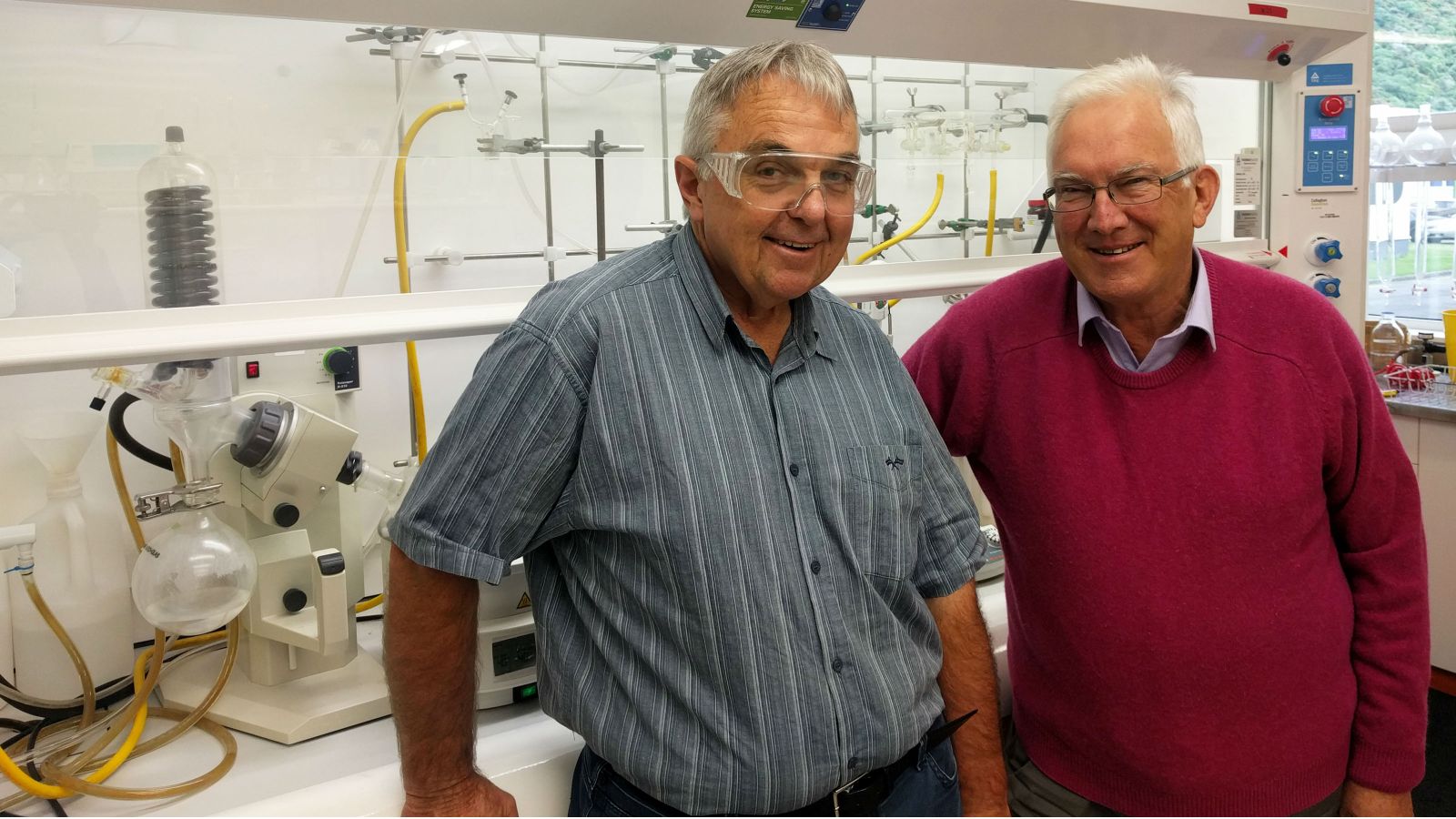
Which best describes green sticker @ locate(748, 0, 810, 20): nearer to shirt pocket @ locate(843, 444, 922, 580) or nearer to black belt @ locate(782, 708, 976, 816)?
shirt pocket @ locate(843, 444, 922, 580)

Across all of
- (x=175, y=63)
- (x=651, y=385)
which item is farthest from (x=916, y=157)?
(x=175, y=63)

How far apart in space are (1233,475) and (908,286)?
687mm

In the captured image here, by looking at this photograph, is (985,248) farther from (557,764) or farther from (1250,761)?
(557,764)

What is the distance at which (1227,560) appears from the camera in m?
1.39

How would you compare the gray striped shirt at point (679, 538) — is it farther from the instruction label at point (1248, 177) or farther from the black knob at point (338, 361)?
the instruction label at point (1248, 177)

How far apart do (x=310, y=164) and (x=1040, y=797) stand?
145 centimetres

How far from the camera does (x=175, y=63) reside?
65.6 inches

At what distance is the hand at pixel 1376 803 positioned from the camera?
4.74 ft

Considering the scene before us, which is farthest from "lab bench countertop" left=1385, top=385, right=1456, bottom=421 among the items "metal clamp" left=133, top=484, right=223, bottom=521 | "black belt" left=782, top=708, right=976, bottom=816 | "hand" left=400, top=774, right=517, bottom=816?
"metal clamp" left=133, top=484, right=223, bottom=521

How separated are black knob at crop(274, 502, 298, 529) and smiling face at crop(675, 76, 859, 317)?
0.84 meters

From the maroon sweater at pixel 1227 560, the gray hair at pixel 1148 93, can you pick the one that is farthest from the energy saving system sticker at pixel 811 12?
the maroon sweater at pixel 1227 560

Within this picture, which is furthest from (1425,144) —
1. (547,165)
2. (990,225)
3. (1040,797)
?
(547,165)

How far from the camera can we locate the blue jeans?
1.19 meters

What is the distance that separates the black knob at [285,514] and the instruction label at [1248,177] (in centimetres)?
235
